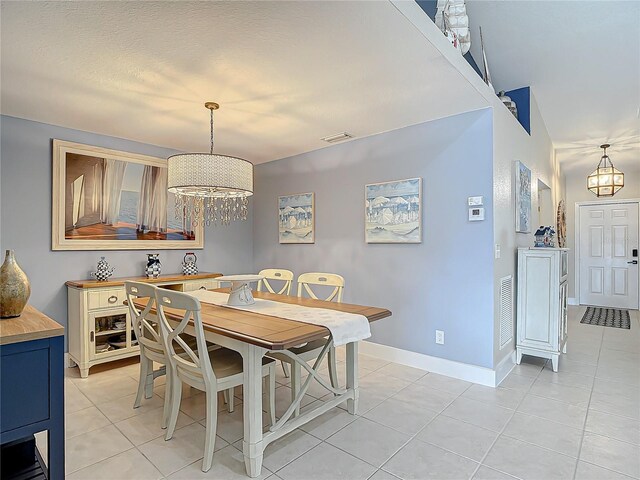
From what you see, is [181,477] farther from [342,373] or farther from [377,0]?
[377,0]

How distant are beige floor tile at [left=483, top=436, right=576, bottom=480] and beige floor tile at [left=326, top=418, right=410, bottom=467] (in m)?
0.48

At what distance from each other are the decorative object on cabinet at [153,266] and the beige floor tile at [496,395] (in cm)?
309

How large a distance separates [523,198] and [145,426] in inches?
149

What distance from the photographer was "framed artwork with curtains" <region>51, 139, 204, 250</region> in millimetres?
3230

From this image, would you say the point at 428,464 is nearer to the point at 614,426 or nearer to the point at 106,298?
the point at 614,426

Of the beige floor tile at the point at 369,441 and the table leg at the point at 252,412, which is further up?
the table leg at the point at 252,412

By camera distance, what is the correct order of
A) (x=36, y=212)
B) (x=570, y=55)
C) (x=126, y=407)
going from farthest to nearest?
(x=570, y=55) → (x=36, y=212) → (x=126, y=407)

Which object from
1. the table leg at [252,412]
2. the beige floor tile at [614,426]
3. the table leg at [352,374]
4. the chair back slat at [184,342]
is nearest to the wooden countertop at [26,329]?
the chair back slat at [184,342]

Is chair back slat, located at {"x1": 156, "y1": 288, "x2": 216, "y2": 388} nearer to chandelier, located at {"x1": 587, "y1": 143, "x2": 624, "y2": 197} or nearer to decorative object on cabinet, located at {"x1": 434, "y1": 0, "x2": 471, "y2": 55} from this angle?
decorative object on cabinet, located at {"x1": 434, "y1": 0, "x2": 471, "y2": 55}

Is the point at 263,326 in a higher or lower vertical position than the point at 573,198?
lower

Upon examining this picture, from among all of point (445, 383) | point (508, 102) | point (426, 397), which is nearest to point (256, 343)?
point (426, 397)

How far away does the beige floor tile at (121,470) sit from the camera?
170 centimetres

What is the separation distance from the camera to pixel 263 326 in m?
1.87

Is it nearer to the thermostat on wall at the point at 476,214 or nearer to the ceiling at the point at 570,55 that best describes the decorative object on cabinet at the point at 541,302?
the thermostat on wall at the point at 476,214
